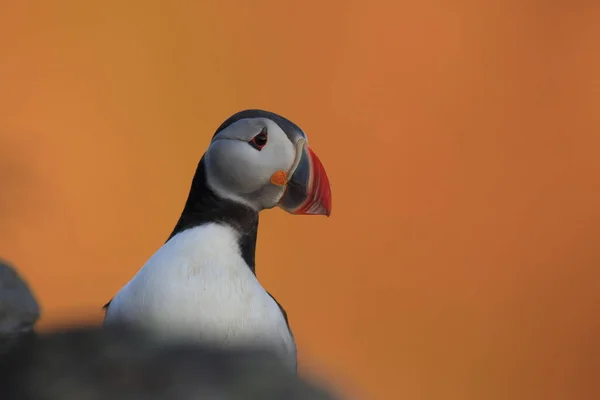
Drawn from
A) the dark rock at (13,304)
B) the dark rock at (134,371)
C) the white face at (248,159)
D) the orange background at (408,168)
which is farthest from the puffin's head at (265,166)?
the orange background at (408,168)

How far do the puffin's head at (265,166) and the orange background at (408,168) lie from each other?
0.89 m

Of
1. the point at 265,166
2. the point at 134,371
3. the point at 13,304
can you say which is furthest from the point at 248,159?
the point at 134,371

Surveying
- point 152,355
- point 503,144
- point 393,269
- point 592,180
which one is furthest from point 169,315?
point 592,180

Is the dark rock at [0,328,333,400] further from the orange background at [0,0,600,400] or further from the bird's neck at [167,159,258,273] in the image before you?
the orange background at [0,0,600,400]

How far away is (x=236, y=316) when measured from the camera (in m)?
0.76

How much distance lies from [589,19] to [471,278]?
0.81 meters

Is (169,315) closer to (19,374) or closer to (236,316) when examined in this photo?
(236,316)

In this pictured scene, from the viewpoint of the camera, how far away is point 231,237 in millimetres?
838

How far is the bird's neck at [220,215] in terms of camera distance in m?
0.86

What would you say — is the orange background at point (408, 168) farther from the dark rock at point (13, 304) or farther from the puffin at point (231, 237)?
the dark rock at point (13, 304)

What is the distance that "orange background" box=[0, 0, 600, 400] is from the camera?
1.74 metres

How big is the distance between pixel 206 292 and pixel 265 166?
20cm

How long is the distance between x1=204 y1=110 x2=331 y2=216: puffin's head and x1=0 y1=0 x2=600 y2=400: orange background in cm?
89

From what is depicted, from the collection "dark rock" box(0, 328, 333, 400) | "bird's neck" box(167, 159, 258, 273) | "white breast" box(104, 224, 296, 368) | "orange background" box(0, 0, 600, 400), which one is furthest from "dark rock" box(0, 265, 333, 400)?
"orange background" box(0, 0, 600, 400)
